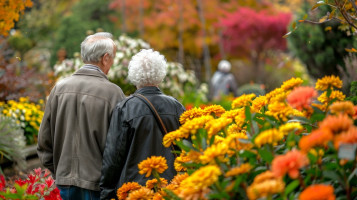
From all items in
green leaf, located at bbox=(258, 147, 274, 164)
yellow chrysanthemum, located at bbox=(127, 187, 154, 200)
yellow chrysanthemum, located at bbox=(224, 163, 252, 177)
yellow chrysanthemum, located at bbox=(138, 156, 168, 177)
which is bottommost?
yellow chrysanthemum, located at bbox=(127, 187, 154, 200)

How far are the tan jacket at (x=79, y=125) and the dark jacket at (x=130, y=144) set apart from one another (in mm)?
163

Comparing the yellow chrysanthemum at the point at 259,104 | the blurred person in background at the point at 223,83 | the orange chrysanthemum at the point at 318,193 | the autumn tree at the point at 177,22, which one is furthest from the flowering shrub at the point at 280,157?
the autumn tree at the point at 177,22

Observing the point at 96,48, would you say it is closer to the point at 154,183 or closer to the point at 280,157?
the point at 154,183

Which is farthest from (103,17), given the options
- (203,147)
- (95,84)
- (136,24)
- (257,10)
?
(203,147)

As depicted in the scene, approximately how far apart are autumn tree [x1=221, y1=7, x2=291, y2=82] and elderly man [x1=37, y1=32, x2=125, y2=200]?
16.4m

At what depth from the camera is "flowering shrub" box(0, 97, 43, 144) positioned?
6.90 meters

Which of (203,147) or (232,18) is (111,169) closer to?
(203,147)

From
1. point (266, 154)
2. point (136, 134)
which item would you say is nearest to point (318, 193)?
point (266, 154)

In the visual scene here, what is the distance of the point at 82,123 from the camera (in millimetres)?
3266

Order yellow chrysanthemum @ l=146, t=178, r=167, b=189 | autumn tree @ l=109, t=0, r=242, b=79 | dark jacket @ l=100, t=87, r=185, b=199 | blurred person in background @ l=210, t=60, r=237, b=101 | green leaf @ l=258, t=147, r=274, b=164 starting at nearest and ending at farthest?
green leaf @ l=258, t=147, r=274, b=164, yellow chrysanthemum @ l=146, t=178, r=167, b=189, dark jacket @ l=100, t=87, r=185, b=199, blurred person in background @ l=210, t=60, r=237, b=101, autumn tree @ l=109, t=0, r=242, b=79

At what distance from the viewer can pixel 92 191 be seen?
10.7ft

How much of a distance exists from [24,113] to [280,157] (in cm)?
617

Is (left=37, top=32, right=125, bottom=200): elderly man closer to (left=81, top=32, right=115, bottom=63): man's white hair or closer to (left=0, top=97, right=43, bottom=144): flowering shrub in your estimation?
(left=81, top=32, right=115, bottom=63): man's white hair

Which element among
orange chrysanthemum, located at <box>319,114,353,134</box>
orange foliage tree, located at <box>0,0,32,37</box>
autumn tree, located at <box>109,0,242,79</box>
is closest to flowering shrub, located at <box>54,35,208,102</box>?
orange foliage tree, located at <box>0,0,32,37</box>
